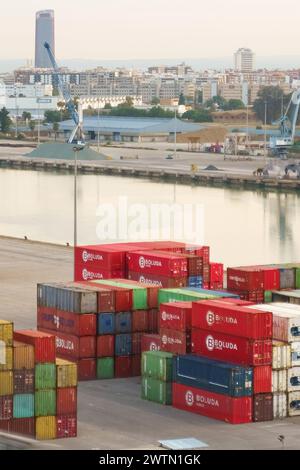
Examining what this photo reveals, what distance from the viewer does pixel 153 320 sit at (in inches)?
600

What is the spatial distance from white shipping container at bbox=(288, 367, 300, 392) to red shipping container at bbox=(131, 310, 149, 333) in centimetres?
222

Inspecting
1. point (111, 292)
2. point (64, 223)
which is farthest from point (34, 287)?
point (64, 223)

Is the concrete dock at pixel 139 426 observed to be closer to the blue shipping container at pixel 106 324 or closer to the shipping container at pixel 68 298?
the blue shipping container at pixel 106 324

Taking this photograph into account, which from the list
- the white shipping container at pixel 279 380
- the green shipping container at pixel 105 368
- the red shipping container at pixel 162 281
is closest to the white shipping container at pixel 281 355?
the white shipping container at pixel 279 380

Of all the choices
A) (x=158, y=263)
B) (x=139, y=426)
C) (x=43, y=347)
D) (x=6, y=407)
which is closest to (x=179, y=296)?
(x=158, y=263)

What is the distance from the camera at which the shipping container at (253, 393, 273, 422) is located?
1321 cm

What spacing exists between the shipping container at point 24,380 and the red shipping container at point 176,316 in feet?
6.79

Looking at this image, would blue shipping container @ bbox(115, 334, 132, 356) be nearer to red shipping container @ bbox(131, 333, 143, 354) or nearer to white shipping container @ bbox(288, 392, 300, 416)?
red shipping container @ bbox(131, 333, 143, 354)

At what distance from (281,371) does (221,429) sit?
31.4 inches

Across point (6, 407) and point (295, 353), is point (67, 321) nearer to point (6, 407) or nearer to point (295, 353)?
point (295, 353)

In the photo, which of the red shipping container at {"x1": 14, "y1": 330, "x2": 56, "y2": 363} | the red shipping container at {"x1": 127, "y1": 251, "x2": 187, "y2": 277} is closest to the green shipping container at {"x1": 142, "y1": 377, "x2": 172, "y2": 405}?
the red shipping container at {"x1": 14, "y1": 330, "x2": 56, "y2": 363}

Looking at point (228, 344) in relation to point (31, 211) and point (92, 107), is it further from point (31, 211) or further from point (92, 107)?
point (92, 107)

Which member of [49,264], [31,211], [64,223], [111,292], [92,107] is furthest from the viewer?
[92,107]

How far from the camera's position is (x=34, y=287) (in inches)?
813
